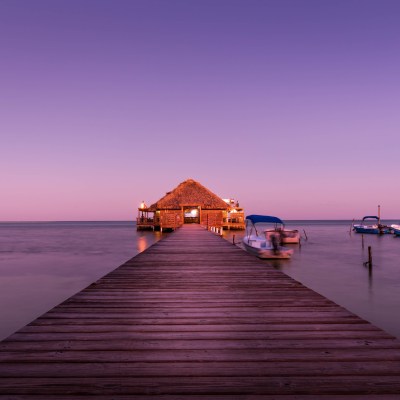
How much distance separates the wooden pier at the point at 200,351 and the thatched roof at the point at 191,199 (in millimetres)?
43759

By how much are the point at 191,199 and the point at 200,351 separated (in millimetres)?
47384

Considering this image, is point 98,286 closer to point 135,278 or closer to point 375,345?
point 135,278

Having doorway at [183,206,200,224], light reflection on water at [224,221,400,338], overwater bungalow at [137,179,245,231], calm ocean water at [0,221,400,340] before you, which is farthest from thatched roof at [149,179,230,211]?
light reflection on water at [224,221,400,338]

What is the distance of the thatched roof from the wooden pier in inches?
1723

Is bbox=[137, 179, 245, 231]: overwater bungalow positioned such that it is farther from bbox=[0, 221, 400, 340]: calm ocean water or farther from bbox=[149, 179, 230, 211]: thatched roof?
bbox=[0, 221, 400, 340]: calm ocean water

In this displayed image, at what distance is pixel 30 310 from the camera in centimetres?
1206

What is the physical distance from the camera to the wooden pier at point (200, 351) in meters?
2.80

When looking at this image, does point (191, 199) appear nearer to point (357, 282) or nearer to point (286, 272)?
point (286, 272)

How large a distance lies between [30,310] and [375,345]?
12351 mm

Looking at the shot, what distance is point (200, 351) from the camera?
3547mm

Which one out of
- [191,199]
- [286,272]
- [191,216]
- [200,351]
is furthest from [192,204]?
[200,351]

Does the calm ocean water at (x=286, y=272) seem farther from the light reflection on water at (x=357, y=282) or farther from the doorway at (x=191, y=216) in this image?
the doorway at (x=191, y=216)

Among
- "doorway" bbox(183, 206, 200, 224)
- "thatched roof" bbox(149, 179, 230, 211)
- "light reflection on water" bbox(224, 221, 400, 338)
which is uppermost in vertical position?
"thatched roof" bbox(149, 179, 230, 211)

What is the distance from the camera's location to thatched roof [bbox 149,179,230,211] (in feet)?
165
